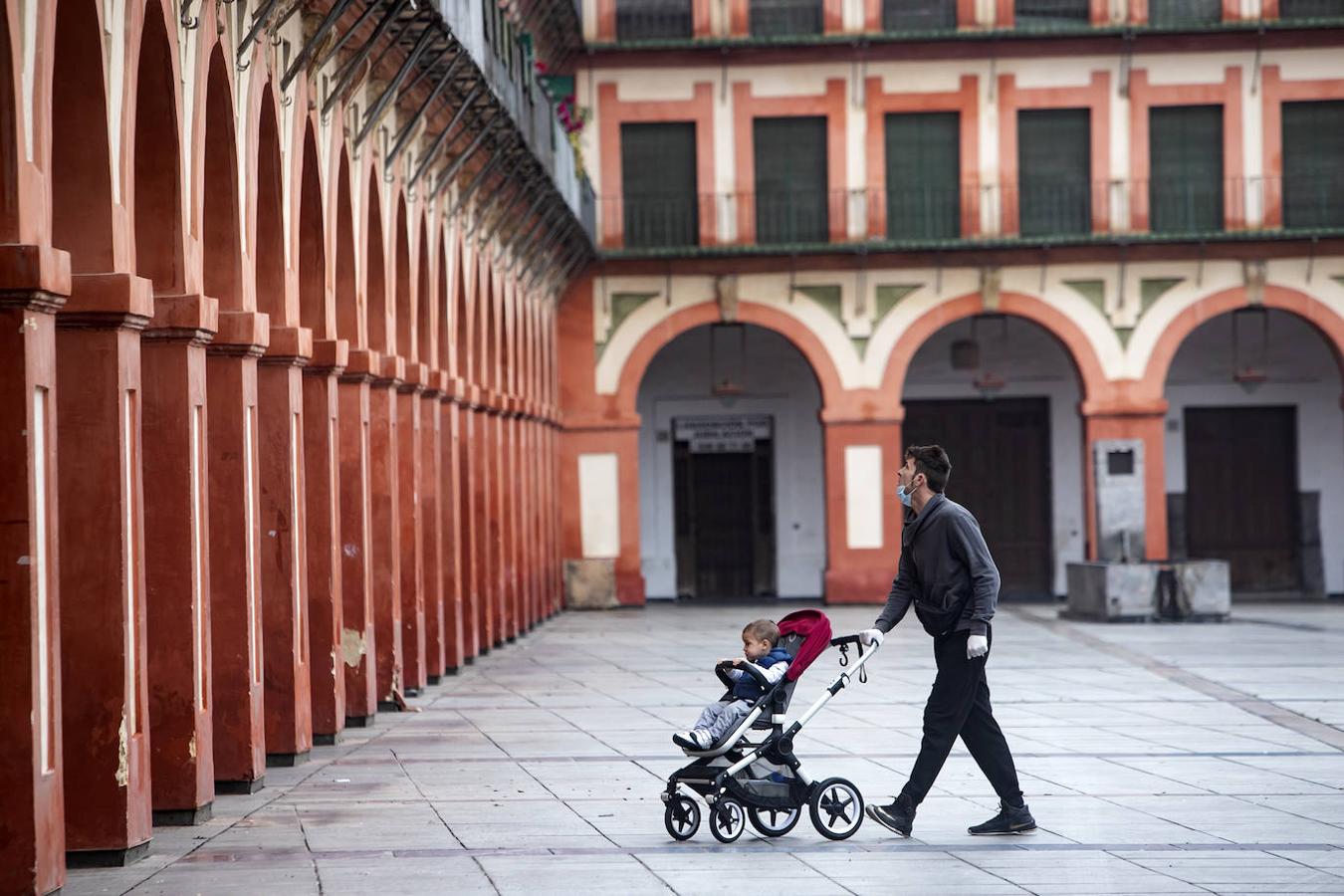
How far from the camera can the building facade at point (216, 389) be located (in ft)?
30.3

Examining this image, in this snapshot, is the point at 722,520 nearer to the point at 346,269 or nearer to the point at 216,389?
the point at 346,269

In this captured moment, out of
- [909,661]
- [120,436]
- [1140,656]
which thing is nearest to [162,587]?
[120,436]

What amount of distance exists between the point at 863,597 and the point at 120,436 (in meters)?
26.3

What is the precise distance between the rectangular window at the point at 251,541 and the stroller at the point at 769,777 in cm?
372

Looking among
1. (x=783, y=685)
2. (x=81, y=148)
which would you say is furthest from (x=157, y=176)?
(x=783, y=685)

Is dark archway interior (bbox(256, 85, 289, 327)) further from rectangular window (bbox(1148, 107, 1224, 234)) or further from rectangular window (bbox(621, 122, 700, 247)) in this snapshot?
rectangular window (bbox(1148, 107, 1224, 234))

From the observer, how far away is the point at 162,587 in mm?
11914

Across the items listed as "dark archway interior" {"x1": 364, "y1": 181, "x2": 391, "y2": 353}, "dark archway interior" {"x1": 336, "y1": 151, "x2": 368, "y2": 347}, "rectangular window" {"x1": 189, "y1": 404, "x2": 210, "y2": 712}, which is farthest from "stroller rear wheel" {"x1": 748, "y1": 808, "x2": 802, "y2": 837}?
"dark archway interior" {"x1": 364, "y1": 181, "x2": 391, "y2": 353}

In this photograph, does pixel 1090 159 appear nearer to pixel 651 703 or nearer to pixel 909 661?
pixel 909 661

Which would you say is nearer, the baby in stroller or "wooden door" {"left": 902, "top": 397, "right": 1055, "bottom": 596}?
the baby in stroller

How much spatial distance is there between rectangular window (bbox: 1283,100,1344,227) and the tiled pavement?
14.4 m

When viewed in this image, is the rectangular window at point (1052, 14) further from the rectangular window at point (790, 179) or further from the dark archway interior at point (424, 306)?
the dark archway interior at point (424, 306)

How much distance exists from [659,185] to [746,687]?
26.0 metres

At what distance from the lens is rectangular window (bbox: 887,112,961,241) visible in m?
35.7
